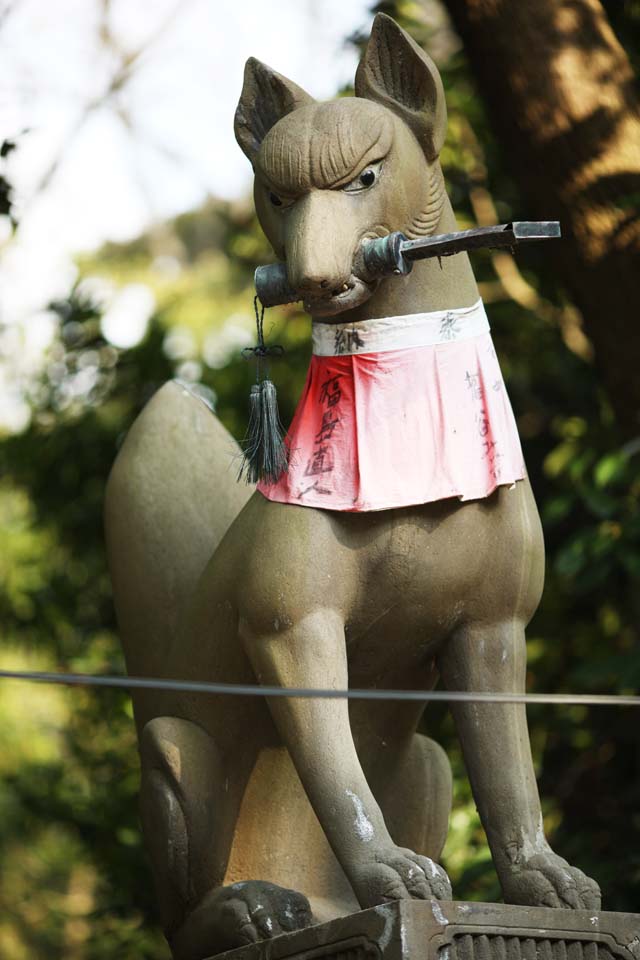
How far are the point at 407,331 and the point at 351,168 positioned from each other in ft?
1.15

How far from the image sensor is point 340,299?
3021mm

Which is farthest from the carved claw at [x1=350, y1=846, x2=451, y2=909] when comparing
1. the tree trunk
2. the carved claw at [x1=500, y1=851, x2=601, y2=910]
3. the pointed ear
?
the tree trunk

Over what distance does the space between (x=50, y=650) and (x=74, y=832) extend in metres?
0.98

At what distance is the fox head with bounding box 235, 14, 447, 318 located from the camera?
9.80ft

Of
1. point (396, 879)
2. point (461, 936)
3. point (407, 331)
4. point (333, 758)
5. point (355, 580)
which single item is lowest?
point (461, 936)

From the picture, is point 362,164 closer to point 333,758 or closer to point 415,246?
point 415,246

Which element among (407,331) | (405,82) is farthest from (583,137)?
(407,331)

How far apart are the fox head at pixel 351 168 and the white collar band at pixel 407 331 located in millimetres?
86

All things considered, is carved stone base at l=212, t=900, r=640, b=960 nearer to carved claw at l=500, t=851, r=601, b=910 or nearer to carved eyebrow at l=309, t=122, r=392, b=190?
carved claw at l=500, t=851, r=601, b=910

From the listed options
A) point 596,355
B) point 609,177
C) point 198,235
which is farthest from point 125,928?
point 198,235

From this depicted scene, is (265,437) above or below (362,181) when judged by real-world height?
below

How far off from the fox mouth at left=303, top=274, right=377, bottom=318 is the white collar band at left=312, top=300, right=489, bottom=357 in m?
0.11

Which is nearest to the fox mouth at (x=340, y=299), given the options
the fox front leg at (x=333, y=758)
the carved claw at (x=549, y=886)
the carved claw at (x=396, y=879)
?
the fox front leg at (x=333, y=758)

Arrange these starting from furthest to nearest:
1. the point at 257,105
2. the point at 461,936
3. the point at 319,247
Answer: the point at 257,105, the point at 319,247, the point at 461,936
